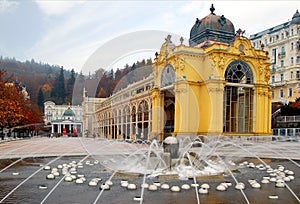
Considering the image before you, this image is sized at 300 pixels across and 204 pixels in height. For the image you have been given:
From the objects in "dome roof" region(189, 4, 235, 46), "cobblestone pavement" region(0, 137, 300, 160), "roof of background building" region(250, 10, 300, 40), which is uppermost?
"roof of background building" region(250, 10, 300, 40)

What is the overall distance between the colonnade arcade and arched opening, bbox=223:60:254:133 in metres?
12.3

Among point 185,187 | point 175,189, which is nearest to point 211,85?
point 185,187

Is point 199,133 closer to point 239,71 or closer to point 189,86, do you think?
point 189,86

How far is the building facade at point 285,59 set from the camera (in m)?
64.6

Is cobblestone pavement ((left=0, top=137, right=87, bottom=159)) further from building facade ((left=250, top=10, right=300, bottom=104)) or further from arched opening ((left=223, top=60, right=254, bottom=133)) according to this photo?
building facade ((left=250, top=10, right=300, bottom=104))

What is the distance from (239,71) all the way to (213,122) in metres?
7.65

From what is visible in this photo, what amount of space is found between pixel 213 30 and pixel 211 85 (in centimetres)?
929

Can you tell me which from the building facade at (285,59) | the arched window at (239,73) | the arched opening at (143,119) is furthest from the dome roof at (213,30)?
the building facade at (285,59)

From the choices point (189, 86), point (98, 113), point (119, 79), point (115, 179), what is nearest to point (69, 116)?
point (98, 113)

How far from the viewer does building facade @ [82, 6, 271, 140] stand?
36406 mm

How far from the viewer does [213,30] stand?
135 ft

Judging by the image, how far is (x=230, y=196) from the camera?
9.71 meters

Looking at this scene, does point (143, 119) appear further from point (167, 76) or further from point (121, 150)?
point (121, 150)

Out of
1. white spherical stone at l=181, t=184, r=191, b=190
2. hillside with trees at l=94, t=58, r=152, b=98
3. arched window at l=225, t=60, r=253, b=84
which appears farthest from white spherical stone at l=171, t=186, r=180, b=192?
hillside with trees at l=94, t=58, r=152, b=98
